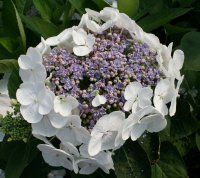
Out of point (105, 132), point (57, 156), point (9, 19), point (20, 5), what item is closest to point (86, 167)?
point (57, 156)

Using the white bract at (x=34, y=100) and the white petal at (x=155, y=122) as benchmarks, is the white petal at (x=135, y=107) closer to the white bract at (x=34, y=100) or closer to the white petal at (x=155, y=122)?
the white petal at (x=155, y=122)

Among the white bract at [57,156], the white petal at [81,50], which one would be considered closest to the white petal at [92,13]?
the white petal at [81,50]

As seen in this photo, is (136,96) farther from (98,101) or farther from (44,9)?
(44,9)

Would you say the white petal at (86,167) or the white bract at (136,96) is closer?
the white bract at (136,96)

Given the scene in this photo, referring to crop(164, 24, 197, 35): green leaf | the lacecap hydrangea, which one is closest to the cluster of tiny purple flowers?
the lacecap hydrangea

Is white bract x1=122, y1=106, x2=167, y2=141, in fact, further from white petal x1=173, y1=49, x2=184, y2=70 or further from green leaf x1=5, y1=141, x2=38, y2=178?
green leaf x1=5, y1=141, x2=38, y2=178

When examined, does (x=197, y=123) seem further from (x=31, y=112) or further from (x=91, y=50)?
(x=31, y=112)
